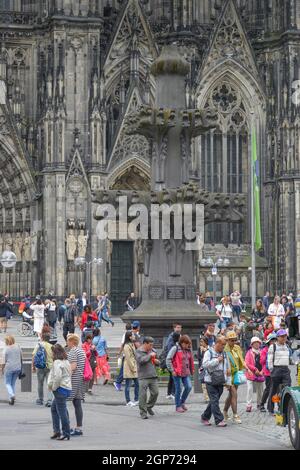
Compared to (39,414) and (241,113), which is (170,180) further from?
(241,113)

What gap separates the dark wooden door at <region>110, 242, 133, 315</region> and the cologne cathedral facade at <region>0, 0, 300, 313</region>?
0.06 metres

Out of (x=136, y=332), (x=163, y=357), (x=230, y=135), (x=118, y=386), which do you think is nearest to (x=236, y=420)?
(x=163, y=357)

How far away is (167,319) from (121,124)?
26.4m

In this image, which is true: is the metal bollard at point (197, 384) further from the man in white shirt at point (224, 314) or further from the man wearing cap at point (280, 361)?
the man in white shirt at point (224, 314)

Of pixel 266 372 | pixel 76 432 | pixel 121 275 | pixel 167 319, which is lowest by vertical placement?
pixel 76 432

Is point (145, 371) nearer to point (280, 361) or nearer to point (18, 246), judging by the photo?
point (280, 361)

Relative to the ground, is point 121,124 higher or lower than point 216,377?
higher

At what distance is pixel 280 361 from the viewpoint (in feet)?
67.2

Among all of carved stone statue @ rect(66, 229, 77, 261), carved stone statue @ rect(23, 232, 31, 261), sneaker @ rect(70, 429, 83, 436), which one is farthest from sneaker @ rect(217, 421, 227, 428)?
carved stone statue @ rect(23, 232, 31, 261)

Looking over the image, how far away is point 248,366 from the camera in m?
22.0

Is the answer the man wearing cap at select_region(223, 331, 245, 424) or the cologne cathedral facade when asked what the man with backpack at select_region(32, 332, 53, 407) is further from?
the cologne cathedral facade

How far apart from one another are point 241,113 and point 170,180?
1110 inches

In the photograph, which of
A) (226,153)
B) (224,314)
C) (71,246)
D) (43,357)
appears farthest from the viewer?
(226,153)

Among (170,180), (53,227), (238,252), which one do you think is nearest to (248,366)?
(170,180)
